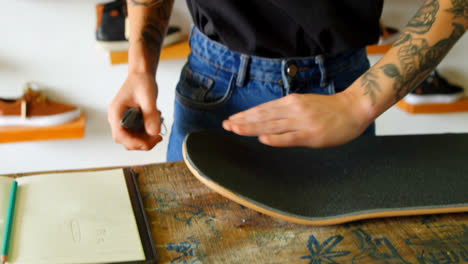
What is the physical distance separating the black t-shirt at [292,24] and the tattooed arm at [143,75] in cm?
12

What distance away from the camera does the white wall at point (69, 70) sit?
157 cm

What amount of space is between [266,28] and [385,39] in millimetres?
1039

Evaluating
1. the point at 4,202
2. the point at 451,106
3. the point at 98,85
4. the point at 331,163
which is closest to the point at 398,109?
the point at 451,106

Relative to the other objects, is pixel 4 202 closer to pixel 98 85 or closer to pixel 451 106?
pixel 98 85

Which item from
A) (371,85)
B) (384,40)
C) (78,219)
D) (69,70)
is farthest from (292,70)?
(69,70)

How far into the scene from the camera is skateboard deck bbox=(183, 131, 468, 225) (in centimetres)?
58

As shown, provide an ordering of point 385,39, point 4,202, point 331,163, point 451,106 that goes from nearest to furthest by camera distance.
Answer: point 4,202, point 331,163, point 385,39, point 451,106

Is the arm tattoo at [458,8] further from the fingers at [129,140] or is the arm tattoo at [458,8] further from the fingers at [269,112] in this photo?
the fingers at [129,140]

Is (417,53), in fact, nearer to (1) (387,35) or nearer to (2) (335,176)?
(2) (335,176)

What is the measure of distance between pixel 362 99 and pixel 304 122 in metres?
0.09

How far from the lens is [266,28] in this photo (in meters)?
0.75

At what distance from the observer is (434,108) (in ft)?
6.08

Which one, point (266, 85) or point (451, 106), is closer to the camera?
point (266, 85)

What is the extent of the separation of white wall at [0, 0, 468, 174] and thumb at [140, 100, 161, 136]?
1066 mm
